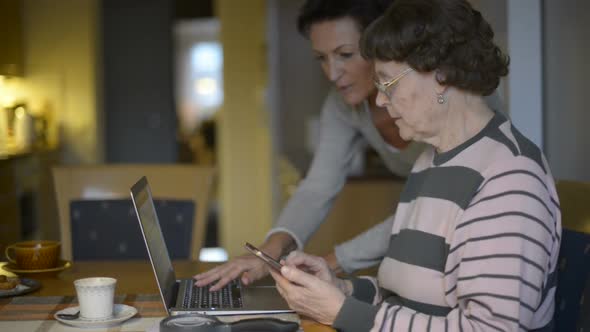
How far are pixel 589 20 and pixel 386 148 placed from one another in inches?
23.9

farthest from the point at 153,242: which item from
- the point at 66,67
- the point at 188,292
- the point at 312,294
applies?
the point at 66,67

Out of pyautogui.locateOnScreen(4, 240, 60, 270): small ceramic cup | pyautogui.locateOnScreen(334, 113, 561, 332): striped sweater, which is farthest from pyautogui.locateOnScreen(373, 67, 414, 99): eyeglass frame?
pyautogui.locateOnScreen(4, 240, 60, 270): small ceramic cup

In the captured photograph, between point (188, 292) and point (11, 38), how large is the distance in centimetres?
539

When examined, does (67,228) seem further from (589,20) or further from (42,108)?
(42,108)

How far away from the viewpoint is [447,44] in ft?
4.33

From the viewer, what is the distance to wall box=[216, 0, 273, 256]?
585cm

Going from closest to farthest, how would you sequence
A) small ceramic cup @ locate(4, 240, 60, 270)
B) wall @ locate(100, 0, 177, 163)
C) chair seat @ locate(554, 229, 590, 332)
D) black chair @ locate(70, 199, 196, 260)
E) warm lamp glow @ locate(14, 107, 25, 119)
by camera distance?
chair seat @ locate(554, 229, 590, 332) < small ceramic cup @ locate(4, 240, 60, 270) < black chair @ locate(70, 199, 196, 260) < warm lamp glow @ locate(14, 107, 25, 119) < wall @ locate(100, 0, 177, 163)

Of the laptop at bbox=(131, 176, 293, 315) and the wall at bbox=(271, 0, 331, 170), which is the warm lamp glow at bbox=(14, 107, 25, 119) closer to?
the wall at bbox=(271, 0, 331, 170)

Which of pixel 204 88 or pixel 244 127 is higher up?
pixel 204 88

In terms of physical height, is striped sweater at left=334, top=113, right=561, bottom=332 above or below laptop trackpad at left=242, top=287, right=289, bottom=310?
above

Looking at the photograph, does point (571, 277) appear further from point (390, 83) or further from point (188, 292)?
point (188, 292)

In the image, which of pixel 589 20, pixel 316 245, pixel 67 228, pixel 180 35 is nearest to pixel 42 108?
pixel 316 245

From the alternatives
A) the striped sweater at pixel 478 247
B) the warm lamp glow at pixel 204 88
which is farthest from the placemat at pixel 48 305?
the warm lamp glow at pixel 204 88

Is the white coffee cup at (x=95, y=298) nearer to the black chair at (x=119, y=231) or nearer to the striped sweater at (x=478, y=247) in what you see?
the striped sweater at (x=478, y=247)
